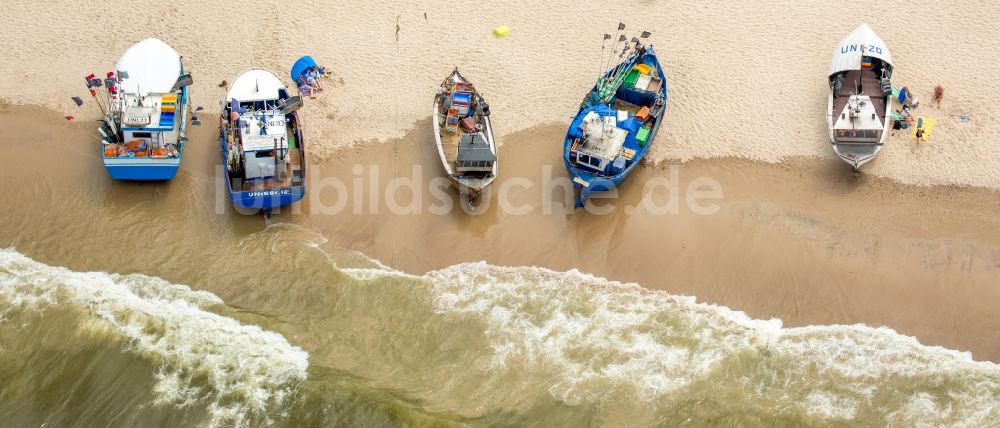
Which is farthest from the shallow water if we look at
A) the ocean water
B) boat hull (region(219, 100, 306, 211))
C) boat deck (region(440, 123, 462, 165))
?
boat deck (region(440, 123, 462, 165))

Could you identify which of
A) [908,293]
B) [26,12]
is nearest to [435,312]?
[908,293]

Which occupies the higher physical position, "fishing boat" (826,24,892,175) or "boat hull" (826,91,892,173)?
"fishing boat" (826,24,892,175)

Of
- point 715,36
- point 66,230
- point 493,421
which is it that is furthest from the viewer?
point 715,36

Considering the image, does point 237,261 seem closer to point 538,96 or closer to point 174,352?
point 174,352

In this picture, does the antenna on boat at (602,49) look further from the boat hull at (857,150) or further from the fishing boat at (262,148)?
the fishing boat at (262,148)

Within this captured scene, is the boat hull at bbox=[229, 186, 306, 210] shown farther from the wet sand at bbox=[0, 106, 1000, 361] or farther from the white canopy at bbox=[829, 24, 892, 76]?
the white canopy at bbox=[829, 24, 892, 76]

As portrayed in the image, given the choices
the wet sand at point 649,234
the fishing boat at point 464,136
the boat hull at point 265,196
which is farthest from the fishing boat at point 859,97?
the boat hull at point 265,196

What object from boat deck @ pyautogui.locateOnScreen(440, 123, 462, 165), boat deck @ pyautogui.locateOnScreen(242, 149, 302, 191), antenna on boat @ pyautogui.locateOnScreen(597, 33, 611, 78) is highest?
antenna on boat @ pyautogui.locateOnScreen(597, 33, 611, 78)
